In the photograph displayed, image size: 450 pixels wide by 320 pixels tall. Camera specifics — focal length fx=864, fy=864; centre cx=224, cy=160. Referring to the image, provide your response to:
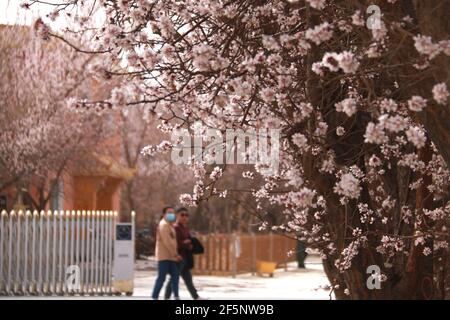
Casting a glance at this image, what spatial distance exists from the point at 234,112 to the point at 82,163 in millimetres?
18145

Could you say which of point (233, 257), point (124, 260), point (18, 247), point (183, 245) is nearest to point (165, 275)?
point (183, 245)

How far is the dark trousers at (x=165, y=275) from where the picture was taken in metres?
14.8

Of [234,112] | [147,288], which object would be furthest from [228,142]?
[147,288]

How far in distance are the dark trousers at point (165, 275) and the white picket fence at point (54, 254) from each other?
272 centimetres

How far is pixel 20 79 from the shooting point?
2289 centimetres

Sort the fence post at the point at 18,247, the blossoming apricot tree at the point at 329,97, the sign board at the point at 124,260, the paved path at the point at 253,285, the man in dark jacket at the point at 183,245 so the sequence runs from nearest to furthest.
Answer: the blossoming apricot tree at the point at 329,97 < the man in dark jacket at the point at 183,245 < the fence post at the point at 18,247 < the sign board at the point at 124,260 < the paved path at the point at 253,285

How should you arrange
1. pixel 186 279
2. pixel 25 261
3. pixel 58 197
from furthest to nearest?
pixel 58 197 → pixel 25 261 → pixel 186 279

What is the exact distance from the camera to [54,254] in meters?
17.3

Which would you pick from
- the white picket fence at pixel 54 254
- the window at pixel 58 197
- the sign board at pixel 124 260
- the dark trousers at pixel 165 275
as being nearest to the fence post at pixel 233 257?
the window at pixel 58 197

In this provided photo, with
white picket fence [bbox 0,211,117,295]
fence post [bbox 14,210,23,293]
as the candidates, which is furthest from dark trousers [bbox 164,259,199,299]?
fence post [bbox 14,210,23,293]

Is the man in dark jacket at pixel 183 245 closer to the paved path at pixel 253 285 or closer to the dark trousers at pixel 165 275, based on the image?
the dark trousers at pixel 165 275

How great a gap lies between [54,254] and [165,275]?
3.34 m

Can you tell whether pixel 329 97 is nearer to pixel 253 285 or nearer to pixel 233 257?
pixel 253 285

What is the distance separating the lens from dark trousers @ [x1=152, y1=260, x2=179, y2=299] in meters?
14.8
